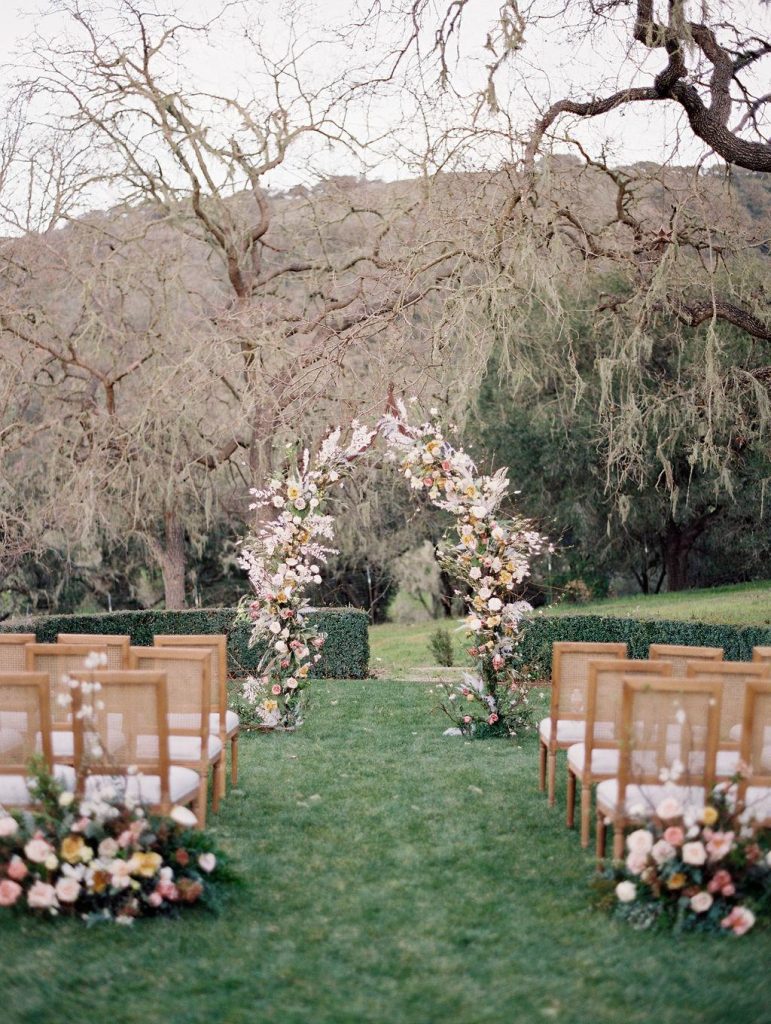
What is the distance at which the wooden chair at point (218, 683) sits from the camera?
17.6ft

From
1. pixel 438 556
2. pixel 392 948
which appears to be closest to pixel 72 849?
pixel 392 948

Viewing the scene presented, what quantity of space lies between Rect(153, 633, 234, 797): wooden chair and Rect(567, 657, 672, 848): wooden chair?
187 centimetres

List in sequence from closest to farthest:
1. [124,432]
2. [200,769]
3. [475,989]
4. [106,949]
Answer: [475,989], [106,949], [200,769], [124,432]

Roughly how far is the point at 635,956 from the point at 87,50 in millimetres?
10577

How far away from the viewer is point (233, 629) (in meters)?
11.6

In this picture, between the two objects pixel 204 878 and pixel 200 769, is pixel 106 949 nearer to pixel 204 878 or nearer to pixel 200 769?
pixel 204 878

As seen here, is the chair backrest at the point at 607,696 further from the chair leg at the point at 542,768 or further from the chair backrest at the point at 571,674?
the chair leg at the point at 542,768

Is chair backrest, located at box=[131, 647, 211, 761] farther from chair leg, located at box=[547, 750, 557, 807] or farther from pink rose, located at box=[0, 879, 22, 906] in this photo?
chair leg, located at box=[547, 750, 557, 807]

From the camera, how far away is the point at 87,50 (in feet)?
35.5

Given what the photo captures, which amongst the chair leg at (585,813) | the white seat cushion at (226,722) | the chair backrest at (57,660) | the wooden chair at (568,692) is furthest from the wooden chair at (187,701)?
the wooden chair at (568,692)

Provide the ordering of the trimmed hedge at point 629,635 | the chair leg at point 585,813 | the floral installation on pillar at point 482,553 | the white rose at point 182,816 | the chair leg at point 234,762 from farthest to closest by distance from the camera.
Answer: the trimmed hedge at point 629,635
the floral installation on pillar at point 482,553
the chair leg at point 234,762
the chair leg at point 585,813
the white rose at point 182,816

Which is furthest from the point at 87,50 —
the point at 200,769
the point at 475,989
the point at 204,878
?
the point at 475,989

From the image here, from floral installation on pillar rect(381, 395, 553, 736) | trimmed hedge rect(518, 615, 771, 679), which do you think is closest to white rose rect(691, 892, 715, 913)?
floral installation on pillar rect(381, 395, 553, 736)

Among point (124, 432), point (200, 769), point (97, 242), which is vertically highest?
point (97, 242)
